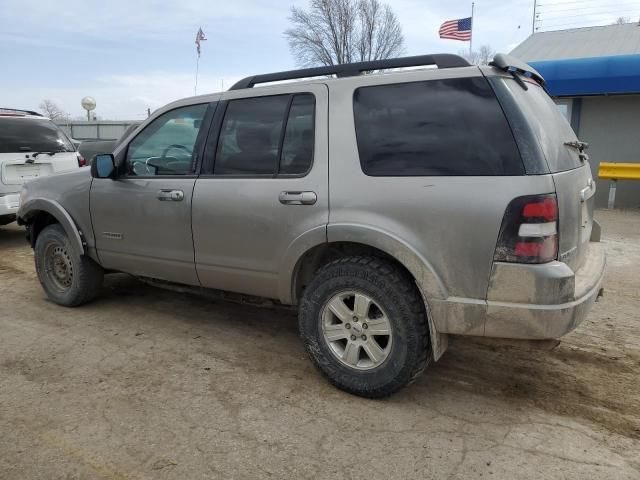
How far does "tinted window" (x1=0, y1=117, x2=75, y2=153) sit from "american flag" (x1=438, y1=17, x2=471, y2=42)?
60.5 feet

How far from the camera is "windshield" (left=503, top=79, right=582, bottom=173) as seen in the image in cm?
276

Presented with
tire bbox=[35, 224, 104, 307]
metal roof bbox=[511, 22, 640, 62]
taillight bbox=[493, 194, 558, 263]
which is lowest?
tire bbox=[35, 224, 104, 307]

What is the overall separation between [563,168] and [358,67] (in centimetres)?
140

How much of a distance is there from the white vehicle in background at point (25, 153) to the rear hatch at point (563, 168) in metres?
6.36

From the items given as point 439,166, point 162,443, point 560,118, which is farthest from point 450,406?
point 560,118

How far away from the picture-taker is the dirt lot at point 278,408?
2576 mm

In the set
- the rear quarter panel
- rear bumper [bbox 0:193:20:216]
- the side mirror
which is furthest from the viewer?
rear bumper [bbox 0:193:20:216]

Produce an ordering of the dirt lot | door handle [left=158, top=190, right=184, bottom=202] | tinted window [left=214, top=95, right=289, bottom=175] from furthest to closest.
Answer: door handle [left=158, top=190, right=184, bottom=202]
tinted window [left=214, top=95, right=289, bottom=175]
the dirt lot

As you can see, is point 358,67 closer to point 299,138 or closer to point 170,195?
point 299,138

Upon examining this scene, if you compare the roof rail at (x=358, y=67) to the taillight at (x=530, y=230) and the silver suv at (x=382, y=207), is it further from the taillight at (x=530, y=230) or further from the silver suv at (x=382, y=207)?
the taillight at (x=530, y=230)

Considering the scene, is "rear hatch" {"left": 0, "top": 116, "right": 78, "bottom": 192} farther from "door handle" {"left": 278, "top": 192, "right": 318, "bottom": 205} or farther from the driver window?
"door handle" {"left": 278, "top": 192, "right": 318, "bottom": 205}

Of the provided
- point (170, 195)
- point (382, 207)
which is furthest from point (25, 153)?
point (382, 207)

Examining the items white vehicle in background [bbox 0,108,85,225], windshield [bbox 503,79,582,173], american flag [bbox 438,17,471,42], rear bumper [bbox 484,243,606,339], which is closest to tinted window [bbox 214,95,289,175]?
windshield [bbox 503,79,582,173]

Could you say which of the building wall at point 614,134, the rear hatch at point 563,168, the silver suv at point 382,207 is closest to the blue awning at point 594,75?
the building wall at point 614,134
